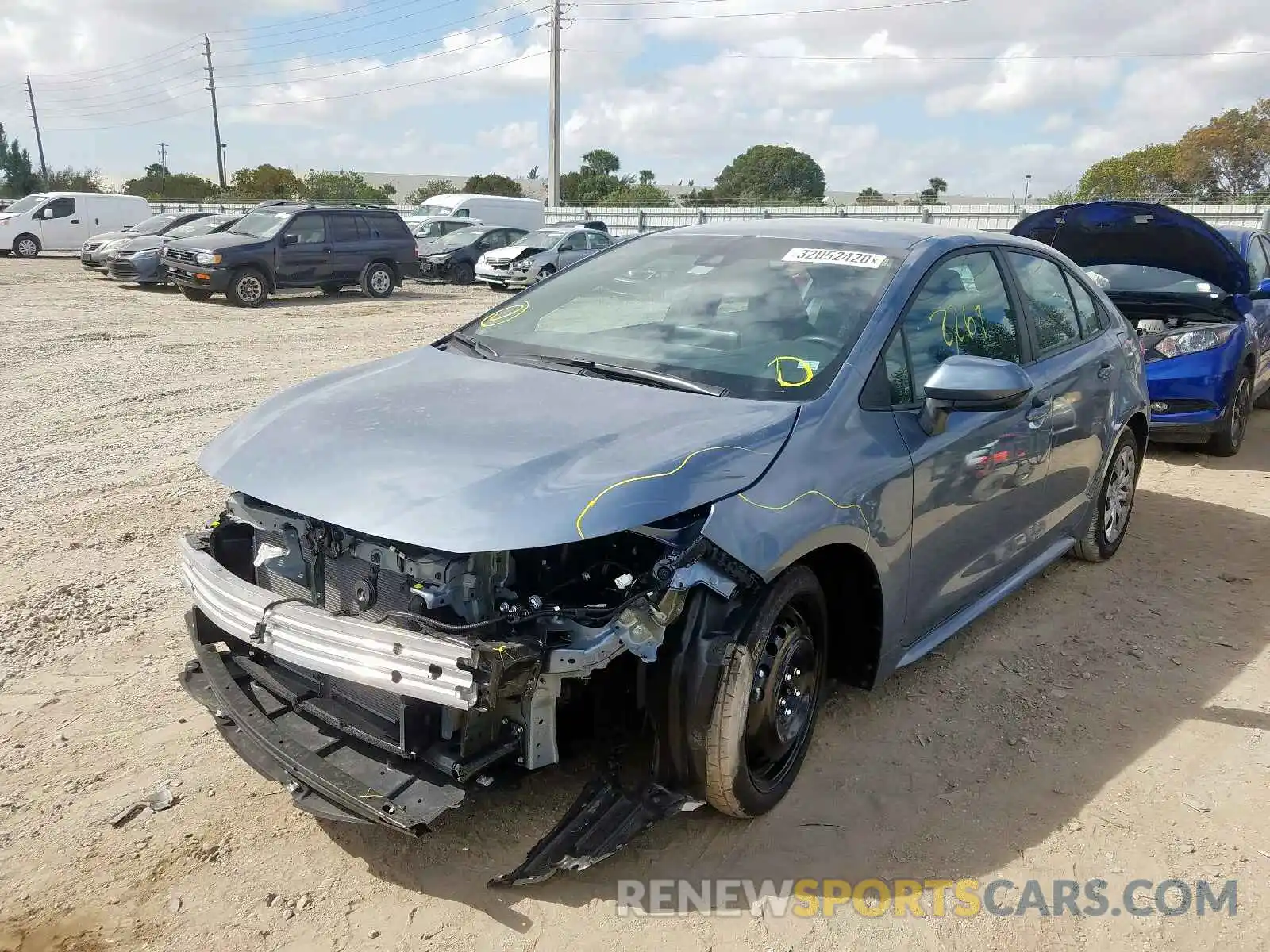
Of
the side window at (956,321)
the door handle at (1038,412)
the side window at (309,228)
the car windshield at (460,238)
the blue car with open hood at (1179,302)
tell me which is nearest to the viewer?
the side window at (956,321)

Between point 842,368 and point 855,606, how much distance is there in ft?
2.60

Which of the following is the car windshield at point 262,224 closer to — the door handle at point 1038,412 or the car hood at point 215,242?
the car hood at point 215,242

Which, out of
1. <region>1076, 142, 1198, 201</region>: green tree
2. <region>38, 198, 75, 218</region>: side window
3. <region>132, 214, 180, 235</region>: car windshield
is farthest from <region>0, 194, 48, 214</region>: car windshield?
<region>1076, 142, 1198, 201</region>: green tree

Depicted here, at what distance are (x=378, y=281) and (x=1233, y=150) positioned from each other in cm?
4339

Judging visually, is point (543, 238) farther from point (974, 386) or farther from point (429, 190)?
point (429, 190)

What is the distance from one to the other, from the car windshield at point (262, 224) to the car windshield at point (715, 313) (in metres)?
14.5

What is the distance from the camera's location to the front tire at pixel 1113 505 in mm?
5191

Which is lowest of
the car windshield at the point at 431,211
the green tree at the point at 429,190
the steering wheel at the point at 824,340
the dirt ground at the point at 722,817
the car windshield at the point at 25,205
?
the dirt ground at the point at 722,817

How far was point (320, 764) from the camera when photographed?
2.65m

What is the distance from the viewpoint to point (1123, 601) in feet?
16.4

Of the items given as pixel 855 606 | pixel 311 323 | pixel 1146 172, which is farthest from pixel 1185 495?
pixel 1146 172

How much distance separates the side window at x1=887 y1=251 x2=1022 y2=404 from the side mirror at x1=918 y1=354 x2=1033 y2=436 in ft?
0.49

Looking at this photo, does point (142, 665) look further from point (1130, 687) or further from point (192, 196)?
point (192, 196)

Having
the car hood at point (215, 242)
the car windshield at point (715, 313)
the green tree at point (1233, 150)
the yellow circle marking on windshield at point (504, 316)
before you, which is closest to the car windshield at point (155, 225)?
the car hood at point (215, 242)
